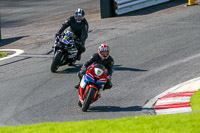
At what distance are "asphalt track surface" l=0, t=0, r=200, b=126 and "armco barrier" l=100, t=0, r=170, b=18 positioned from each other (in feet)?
1.28

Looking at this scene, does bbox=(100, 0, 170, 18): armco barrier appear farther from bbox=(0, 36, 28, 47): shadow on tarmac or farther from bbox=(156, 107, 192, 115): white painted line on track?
bbox=(156, 107, 192, 115): white painted line on track

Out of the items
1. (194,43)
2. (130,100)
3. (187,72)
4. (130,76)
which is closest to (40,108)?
(130,100)

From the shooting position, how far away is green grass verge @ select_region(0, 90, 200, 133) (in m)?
8.14

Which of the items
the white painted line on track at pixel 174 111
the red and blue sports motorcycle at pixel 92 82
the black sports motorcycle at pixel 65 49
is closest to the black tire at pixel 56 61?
the black sports motorcycle at pixel 65 49

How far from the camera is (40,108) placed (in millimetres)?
10992

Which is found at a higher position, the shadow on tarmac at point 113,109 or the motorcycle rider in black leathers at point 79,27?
the motorcycle rider in black leathers at point 79,27

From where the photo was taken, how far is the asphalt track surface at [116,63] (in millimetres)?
10867

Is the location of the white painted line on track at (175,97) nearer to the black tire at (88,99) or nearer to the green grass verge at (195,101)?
the green grass verge at (195,101)

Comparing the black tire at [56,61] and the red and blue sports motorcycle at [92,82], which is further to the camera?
the black tire at [56,61]

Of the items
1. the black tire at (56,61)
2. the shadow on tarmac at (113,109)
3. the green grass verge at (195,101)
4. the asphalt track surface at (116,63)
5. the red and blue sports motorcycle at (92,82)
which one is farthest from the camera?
the black tire at (56,61)

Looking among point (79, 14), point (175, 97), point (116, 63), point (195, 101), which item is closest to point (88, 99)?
point (175, 97)

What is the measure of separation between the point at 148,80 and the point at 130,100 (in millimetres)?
1914

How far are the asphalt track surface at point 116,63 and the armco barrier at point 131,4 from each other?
363 mm

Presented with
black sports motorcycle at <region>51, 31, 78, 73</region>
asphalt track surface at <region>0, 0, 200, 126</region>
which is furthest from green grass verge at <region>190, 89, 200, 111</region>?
black sports motorcycle at <region>51, 31, 78, 73</region>
